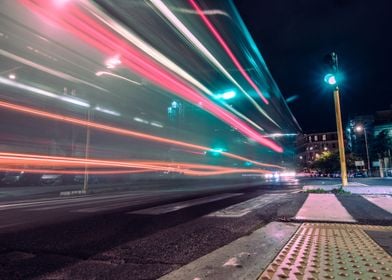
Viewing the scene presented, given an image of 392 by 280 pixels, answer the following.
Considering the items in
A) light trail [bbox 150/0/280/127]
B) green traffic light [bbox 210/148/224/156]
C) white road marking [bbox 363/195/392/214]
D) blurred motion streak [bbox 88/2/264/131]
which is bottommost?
white road marking [bbox 363/195/392/214]

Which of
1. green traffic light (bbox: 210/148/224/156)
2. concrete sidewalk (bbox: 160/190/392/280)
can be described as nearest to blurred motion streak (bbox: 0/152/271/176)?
green traffic light (bbox: 210/148/224/156)

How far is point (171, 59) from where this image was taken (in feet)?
61.2

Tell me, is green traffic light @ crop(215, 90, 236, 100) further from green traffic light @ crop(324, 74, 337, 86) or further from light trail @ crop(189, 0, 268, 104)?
green traffic light @ crop(324, 74, 337, 86)

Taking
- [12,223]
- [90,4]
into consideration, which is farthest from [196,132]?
[12,223]

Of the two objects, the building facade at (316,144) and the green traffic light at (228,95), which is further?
the building facade at (316,144)

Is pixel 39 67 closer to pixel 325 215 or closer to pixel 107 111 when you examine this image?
pixel 107 111

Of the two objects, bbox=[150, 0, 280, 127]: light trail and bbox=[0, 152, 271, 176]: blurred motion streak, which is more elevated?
bbox=[150, 0, 280, 127]: light trail

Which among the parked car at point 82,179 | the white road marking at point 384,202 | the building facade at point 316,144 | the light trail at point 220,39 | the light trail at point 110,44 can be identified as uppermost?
the building facade at point 316,144

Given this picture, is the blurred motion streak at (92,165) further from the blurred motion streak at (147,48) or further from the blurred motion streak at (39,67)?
the blurred motion streak at (147,48)

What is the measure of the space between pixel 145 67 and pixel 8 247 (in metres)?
13.2

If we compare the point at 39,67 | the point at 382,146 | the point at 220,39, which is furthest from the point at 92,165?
the point at 382,146

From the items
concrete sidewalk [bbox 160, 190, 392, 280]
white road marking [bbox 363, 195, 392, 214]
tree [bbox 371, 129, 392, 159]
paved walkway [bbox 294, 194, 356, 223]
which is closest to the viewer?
concrete sidewalk [bbox 160, 190, 392, 280]

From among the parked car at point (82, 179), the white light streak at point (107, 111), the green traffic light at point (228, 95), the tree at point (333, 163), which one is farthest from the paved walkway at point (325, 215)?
the tree at point (333, 163)

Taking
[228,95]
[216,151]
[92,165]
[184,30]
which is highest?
[228,95]
